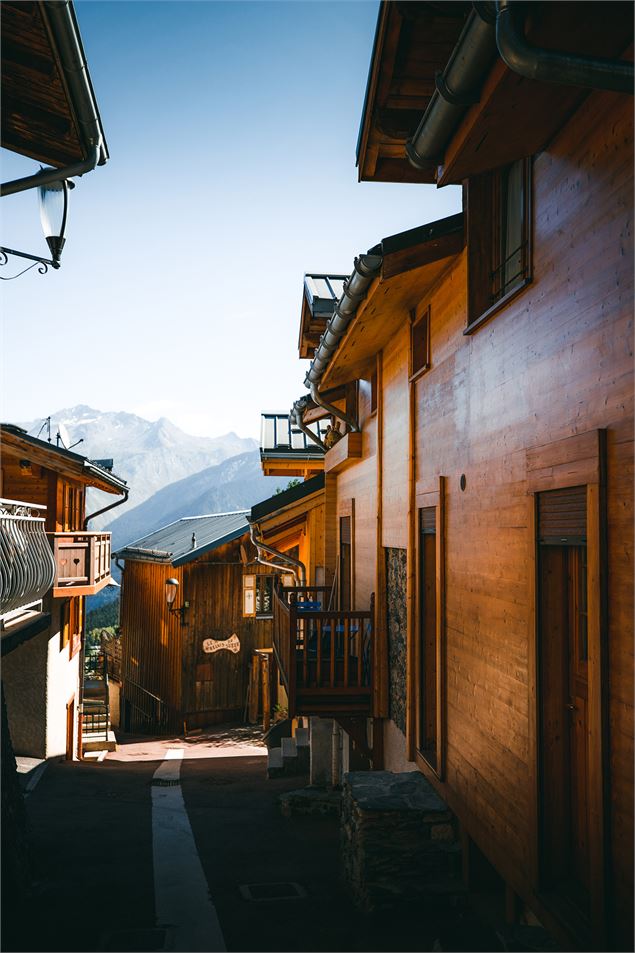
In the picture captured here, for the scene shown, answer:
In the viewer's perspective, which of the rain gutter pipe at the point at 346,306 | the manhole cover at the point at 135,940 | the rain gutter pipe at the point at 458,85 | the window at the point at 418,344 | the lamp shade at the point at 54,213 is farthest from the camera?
the window at the point at 418,344

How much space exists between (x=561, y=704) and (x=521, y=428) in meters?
1.78

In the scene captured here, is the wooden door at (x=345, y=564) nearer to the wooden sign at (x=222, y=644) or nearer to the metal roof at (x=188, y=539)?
the metal roof at (x=188, y=539)

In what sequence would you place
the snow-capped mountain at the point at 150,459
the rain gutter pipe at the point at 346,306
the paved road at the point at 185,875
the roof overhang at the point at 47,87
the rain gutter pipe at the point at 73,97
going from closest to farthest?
the rain gutter pipe at the point at 73,97 < the roof overhang at the point at 47,87 < the paved road at the point at 185,875 < the rain gutter pipe at the point at 346,306 < the snow-capped mountain at the point at 150,459

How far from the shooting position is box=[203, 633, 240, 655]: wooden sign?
79.3 ft

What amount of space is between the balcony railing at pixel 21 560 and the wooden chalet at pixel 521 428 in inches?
197

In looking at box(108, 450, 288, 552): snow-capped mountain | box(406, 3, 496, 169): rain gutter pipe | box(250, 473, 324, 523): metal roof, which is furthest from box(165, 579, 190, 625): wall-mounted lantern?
box(108, 450, 288, 552): snow-capped mountain

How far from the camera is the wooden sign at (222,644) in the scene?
79.3 ft

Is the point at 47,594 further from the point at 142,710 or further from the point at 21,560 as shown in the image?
the point at 142,710

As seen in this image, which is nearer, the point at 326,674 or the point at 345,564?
the point at 326,674

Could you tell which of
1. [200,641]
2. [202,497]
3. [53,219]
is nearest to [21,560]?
[53,219]

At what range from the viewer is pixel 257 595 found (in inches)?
1003

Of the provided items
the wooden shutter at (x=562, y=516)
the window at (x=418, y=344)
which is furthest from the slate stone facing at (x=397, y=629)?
the wooden shutter at (x=562, y=516)

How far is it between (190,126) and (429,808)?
6.86 m

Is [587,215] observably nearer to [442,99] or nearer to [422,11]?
[442,99]
